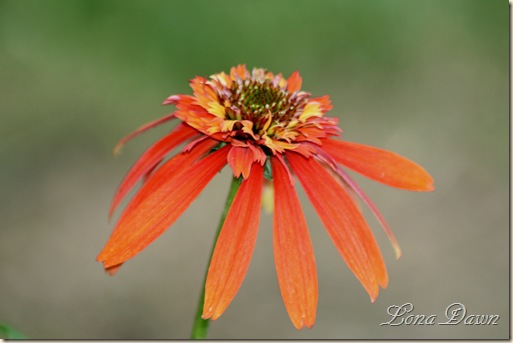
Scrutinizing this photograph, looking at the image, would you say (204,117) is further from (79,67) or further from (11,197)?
(79,67)

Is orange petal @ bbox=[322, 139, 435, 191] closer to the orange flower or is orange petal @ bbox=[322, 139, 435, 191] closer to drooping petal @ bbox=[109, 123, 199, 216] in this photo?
the orange flower

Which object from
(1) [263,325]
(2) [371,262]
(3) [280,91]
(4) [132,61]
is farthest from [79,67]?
(2) [371,262]
